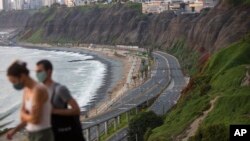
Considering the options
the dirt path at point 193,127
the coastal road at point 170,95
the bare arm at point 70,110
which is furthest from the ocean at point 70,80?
A: the bare arm at point 70,110

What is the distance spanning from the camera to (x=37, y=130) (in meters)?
5.18

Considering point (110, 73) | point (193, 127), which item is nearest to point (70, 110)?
point (193, 127)

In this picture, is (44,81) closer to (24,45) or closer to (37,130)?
(37,130)

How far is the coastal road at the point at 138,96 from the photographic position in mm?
31719

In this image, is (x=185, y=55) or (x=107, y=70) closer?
(x=185, y=55)

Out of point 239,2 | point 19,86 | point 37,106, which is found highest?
point 239,2

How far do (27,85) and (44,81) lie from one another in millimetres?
351

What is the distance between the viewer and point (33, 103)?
5031 mm

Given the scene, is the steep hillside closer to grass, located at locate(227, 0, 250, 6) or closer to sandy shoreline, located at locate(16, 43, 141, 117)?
grass, located at locate(227, 0, 250, 6)

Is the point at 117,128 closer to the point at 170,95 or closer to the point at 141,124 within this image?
the point at 141,124

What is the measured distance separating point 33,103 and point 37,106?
0.05 metres

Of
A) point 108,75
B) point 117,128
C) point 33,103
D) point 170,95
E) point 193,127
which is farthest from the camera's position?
point 108,75

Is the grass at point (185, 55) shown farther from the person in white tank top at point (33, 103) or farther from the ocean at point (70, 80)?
the person in white tank top at point (33, 103)

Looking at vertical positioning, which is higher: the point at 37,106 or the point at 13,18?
the point at 37,106
